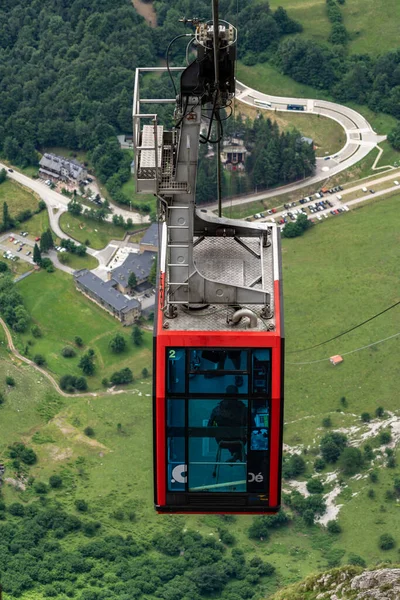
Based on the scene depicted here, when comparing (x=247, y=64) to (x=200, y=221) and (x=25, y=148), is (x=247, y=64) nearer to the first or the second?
(x=25, y=148)

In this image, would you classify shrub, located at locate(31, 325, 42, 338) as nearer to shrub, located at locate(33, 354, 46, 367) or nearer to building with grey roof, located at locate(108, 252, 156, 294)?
shrub, located at locate(33, 354, 46, 367)

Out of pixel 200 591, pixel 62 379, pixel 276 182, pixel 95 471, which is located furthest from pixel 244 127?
pixel 200 591

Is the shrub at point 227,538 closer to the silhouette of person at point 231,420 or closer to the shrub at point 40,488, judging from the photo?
the shrub at point 40,488

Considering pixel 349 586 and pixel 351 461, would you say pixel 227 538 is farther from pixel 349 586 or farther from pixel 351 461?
pixel 349 586

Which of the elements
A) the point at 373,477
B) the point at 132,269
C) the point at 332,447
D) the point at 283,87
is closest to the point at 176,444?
the point at 373,477

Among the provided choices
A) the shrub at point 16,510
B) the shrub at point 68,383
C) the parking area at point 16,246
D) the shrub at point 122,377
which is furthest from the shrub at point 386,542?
the parking area at point 16,246

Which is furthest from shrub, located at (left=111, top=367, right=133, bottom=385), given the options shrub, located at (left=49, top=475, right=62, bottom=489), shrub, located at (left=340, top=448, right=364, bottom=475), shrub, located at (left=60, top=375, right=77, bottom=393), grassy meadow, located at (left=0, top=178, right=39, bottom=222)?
grassy meadow, located at (left=0, top=178, right=39, bottom=222)
